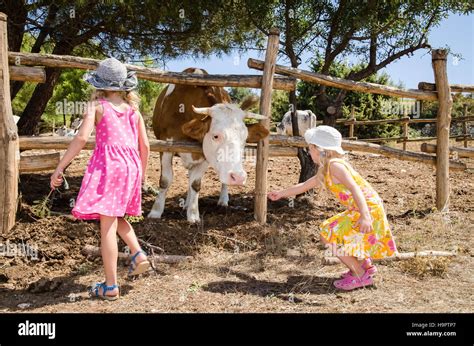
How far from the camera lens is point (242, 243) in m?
4.90

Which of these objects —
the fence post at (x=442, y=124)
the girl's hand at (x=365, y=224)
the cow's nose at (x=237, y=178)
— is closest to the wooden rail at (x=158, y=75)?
the cow's nose at (x=237, y=178)

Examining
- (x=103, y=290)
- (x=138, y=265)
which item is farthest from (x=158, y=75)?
(x=103, y=290)

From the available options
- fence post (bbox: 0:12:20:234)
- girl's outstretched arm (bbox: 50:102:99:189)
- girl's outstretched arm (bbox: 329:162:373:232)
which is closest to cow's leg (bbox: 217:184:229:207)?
fence post (bbox: 0:12:20:234)

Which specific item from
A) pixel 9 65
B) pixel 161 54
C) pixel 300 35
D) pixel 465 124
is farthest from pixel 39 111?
pixel 465 124

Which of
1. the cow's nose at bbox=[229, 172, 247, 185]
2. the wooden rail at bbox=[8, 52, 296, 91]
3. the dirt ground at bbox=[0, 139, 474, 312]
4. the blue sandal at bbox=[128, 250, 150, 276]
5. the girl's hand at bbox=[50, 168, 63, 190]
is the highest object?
the wooden rail at bbox=[8, 52, 296, 91]

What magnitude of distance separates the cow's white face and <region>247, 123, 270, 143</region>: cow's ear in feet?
0.36

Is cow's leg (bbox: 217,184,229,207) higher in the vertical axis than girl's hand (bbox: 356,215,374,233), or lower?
lower

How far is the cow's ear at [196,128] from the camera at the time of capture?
→ 208 inches

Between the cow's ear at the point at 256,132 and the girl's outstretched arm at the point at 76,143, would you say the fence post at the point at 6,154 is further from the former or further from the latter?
the cow's ear at the point at 256,132

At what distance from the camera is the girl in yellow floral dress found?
376 centimetres

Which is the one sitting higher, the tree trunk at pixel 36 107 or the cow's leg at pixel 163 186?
the tree trunk at pixel 36 107

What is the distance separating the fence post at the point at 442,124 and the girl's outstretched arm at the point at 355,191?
322cm

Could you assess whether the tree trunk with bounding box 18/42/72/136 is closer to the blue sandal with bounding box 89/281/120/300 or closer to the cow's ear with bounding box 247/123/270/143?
the cow's ear with bounding box 247/123/270/143

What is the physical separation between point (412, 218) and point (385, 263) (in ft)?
6.39
